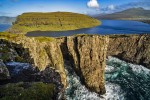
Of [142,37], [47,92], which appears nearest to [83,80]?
[142,37]

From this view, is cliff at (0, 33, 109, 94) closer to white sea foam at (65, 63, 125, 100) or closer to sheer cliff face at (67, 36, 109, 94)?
sheer cliff face at (67, 36, 109, 94)

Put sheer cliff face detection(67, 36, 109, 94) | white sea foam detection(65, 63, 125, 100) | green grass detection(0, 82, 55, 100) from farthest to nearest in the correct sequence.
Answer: sheer cliff face detection(67, 36, 109, 94) < white sea foam detection(65, 63, 125, 100) < green grass detection(0, 82, 55, 100)

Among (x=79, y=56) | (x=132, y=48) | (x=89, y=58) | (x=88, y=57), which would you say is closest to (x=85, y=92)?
(x=89, y=58)

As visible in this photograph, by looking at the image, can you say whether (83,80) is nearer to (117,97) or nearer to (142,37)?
(117,97)

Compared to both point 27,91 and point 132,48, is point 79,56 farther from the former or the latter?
point 27,91

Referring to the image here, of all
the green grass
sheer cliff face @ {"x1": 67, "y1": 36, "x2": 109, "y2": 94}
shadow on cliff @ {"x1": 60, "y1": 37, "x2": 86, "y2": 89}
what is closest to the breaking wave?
shadow on cliff @ {"x1": 60, "y1": 37, "x2": 86, "y2": 89}

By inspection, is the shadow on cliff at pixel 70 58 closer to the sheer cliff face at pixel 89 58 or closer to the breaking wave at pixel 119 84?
the sheer cliff face at pixel 89 58

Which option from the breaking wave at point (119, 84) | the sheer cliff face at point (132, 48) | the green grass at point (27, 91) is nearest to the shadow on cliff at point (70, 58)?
the breaking wave at point (119, 84)
